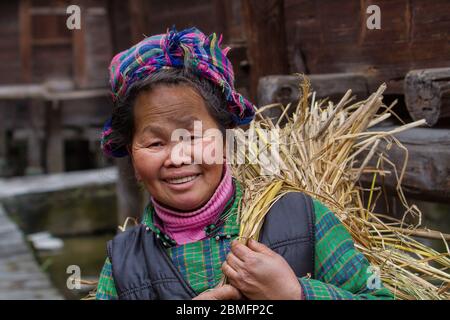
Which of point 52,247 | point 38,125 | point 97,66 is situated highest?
point 97,66

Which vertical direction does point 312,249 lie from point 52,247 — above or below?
above

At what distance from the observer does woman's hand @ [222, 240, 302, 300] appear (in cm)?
197

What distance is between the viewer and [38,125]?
689 inches

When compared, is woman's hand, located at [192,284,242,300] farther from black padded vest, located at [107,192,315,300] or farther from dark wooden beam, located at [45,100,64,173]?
dark wooden beam, located at [45,100,64,173]

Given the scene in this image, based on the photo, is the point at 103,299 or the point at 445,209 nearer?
the point at 103,299

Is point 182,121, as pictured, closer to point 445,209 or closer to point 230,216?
point 230,216

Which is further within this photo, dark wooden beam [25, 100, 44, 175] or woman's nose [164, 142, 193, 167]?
dark wooden beam [25, 100, 44, 175]

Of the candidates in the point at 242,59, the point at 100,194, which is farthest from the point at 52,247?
the point at 242,59

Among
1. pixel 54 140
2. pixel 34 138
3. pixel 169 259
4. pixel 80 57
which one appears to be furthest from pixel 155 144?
pixel 34 138

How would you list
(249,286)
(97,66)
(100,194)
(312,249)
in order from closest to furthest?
1. (249,286)
2. (312,249)
3. (100,194)
4. (97,66)

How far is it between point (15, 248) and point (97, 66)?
990 cm

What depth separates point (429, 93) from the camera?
326 centimetres

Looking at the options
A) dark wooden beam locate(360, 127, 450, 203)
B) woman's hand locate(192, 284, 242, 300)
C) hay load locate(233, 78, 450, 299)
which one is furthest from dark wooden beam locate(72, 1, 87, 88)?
woman's hand locate(192, 284, 242, 300)

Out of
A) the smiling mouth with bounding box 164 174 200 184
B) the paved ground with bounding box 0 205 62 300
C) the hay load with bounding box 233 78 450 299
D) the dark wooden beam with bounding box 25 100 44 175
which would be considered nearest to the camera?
the smiling mouth with bounding box 164 174 200 184
